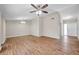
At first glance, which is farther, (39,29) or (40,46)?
(39,29)

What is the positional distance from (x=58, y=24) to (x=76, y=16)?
0.35 m

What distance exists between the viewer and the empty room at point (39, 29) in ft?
5.52

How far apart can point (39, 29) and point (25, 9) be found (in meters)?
0.48

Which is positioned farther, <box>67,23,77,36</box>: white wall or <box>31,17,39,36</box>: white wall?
<box>31,17,39,36</box>: white wall

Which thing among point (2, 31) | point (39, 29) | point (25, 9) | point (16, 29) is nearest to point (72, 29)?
point (39, 29)

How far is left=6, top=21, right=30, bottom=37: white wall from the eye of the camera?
1778mm

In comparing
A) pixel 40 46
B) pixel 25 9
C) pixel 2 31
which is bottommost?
pixel 40 46

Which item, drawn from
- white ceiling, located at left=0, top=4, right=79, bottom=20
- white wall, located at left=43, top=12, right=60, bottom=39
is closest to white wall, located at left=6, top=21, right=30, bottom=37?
white ceiling, located at left=0, top=4, right=79, bottom=20

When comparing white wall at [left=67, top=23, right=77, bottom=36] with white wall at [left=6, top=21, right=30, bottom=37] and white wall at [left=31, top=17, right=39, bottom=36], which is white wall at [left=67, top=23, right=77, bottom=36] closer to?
white wall at [left=31, top=17, right=39, bottom=36]

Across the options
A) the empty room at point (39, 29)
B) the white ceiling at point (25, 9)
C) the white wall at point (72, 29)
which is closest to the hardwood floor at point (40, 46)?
the empty room at point (39, 29)

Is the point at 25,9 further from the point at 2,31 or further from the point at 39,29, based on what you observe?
the point at 2,31

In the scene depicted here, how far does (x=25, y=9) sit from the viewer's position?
1726 millimetres

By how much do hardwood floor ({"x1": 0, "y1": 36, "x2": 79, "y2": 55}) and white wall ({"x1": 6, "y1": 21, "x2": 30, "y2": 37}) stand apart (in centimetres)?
10
